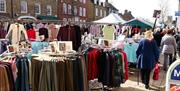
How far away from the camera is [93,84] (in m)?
8.81

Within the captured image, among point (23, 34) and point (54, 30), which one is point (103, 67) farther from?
point (54, 30)

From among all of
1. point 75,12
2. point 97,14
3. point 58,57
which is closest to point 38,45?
point 58,57

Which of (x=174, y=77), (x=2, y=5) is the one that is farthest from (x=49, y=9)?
(x=174, y=77)

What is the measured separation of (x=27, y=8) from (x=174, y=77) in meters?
32.4

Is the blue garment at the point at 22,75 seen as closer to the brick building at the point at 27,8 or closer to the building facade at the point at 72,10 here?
the brick building at the point at 27,8

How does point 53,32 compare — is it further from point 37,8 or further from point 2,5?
point 37,8

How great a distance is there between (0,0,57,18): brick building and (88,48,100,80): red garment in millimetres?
23571

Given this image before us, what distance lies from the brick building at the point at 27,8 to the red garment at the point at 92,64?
77.3 feet

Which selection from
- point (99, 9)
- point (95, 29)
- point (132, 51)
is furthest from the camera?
point (99, 9)

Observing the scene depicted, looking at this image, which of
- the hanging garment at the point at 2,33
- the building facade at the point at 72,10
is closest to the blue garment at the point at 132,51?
the hanging garment at the point at 2,33

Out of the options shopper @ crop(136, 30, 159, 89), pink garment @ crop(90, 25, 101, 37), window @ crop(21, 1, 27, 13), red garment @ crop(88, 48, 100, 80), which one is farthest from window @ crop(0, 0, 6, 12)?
red garment @ crop(88, 48, 100, 80)

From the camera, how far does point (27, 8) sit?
111 ft

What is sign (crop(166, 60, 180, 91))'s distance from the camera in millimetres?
2614

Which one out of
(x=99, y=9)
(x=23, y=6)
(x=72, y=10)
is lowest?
(x=23, y=6)
